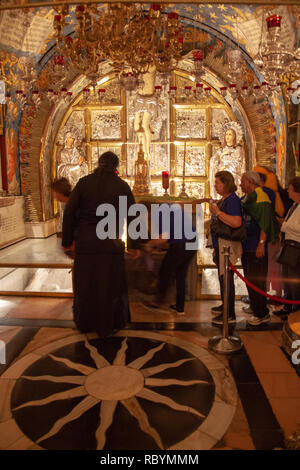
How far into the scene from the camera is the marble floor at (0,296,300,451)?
246 cm

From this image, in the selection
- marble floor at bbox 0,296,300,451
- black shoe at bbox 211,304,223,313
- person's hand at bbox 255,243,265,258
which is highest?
person's hand at bbox 255,243,265,258

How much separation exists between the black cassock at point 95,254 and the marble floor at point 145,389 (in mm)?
273

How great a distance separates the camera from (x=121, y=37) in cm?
518

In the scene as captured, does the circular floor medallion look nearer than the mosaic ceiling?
Yes

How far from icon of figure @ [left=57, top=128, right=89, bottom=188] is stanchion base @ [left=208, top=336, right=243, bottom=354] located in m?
8.07

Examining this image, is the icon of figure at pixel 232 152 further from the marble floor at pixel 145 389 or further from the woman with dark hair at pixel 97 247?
the woman with dark hair at pixel 97 247

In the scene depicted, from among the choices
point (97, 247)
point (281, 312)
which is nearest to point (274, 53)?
point (281, 312)

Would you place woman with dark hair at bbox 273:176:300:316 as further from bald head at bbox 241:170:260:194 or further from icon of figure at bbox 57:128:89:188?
icon of figure at bbox 57:128:89:188

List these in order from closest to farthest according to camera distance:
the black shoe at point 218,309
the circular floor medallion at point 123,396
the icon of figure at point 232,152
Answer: the circular floor medallion at point 123,396
the black shoe at point 218,309
the icon of figure at point 232,152

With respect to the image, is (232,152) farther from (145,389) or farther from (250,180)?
(145,389)

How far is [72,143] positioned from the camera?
10.7 m

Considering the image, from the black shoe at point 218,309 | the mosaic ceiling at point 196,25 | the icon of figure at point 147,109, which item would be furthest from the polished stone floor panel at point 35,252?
the mosaic ceiling at point 196,25

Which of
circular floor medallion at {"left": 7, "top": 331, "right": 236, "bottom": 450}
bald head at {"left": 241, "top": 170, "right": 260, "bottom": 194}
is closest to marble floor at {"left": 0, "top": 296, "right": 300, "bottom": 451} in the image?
circular floor medallion at {"left": 7, "top": 331, "right": 236, "bottom": 450}

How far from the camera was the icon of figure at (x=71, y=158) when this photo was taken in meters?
10.7
